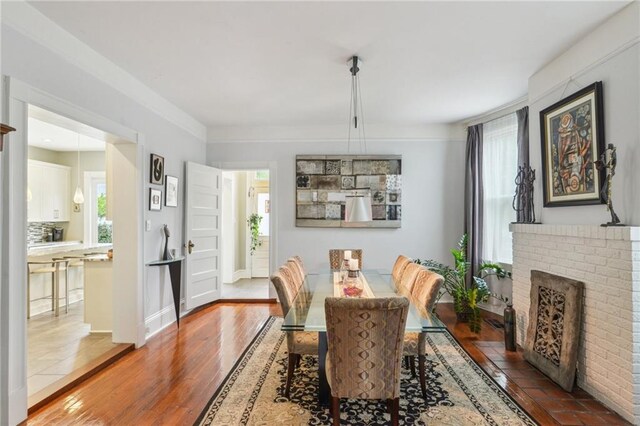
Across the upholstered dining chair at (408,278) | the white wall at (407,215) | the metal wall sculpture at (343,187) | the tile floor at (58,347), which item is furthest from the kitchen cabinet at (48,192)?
the upholstered dining chair at (408,278)

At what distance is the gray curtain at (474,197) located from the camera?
15.0 feet

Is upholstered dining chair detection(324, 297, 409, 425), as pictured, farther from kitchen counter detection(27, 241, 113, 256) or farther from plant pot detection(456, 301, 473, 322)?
kitchen counter detection(27, 241, 113, 256)

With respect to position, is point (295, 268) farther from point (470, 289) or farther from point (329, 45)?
point (470, 289)

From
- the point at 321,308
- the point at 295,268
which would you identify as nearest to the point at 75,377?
the point at 295,268

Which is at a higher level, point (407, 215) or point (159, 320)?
point (407, 215)

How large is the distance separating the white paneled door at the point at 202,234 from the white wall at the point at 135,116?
14 centimetres

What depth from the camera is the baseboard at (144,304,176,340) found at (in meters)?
3.67

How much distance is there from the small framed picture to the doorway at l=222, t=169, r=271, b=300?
110 inches

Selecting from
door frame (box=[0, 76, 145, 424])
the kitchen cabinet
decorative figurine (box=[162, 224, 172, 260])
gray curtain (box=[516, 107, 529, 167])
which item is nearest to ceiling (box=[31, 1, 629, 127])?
gray curtain (box=[516, 107, 529, 167])

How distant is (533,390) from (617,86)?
2.26 metres

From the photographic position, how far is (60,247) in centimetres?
558

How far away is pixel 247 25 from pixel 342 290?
2.16 meters

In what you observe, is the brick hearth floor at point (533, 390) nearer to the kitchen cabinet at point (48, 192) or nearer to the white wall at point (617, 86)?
the white wall at point (617, 86)

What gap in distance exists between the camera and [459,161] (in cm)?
502
